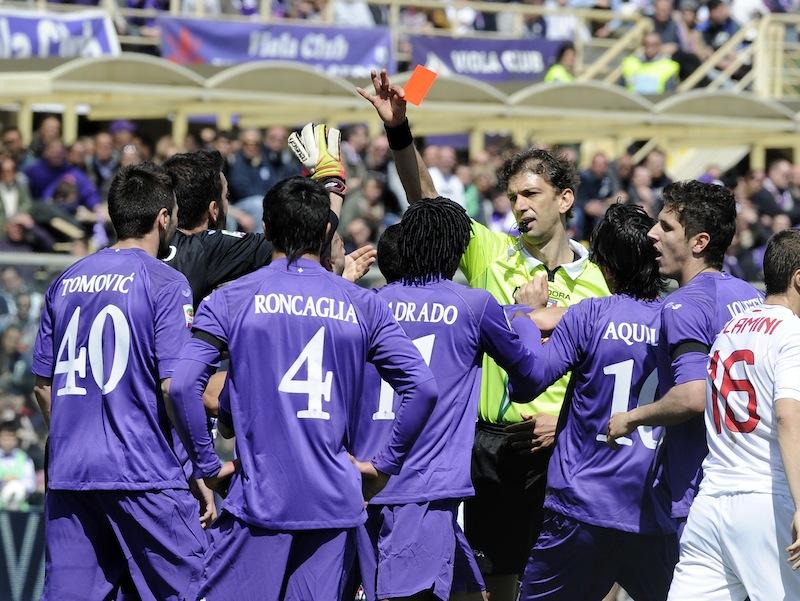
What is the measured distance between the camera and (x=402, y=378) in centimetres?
559

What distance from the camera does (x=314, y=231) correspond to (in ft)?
18.5

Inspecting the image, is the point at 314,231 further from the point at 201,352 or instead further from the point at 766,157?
the point at 766,157

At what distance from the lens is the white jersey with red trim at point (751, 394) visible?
18.4ft

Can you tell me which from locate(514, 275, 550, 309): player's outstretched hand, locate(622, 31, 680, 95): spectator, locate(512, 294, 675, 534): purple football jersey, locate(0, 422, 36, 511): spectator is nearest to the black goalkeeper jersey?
locate(514, 275, 550, 309): player's outstretched hand

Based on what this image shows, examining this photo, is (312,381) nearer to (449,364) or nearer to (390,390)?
(449,364)

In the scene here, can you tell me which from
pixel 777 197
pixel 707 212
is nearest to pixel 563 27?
pixel 777 197

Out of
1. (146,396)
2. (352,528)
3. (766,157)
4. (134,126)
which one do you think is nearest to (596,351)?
(352,528)

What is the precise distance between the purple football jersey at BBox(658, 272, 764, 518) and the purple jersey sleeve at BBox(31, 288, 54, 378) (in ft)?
8.15

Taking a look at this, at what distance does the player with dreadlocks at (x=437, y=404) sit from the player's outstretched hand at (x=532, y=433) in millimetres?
756

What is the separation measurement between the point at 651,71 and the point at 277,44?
5552 mm

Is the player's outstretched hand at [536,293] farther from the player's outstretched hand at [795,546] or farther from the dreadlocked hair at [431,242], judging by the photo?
the player's outstretched hand at [795,546]

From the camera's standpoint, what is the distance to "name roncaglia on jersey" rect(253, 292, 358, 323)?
17.9 feet

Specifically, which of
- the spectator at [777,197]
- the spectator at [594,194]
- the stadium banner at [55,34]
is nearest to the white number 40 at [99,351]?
the spectator at [594,194]

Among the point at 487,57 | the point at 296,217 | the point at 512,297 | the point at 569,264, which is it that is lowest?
the point at 512,297
